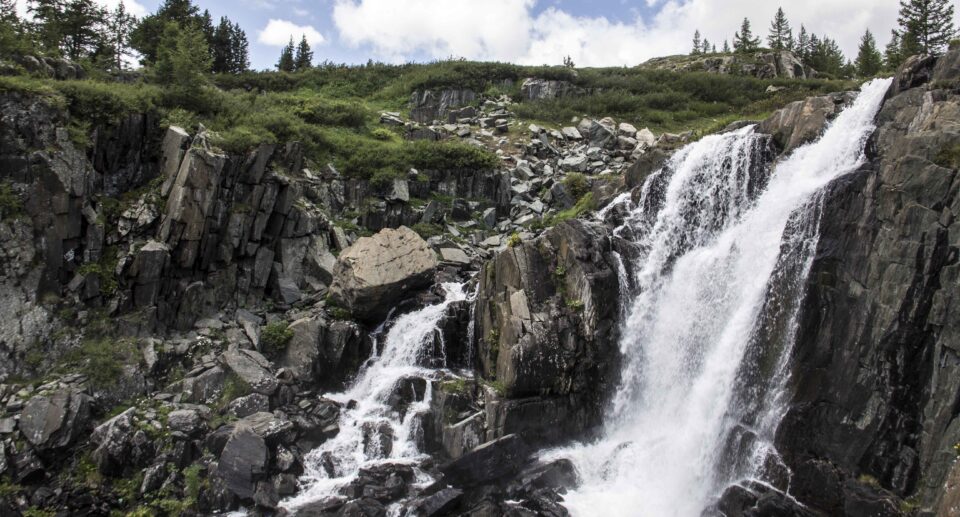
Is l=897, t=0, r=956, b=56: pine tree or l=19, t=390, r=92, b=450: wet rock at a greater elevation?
l=897, t=0, r=956, b=56: pine tree

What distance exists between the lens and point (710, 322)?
71.3ft

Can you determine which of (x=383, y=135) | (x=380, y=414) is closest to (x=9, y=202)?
(x=380, y=414)

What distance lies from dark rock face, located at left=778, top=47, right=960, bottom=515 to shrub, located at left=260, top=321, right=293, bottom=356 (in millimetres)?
20788

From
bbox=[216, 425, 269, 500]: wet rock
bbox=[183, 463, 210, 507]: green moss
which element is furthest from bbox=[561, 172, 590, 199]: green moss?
bbox=[183, 463, 210, 507]: green moss

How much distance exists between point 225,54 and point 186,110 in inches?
1605

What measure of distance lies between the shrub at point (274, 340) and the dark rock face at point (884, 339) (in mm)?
20788

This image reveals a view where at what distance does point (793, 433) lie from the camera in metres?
18.0

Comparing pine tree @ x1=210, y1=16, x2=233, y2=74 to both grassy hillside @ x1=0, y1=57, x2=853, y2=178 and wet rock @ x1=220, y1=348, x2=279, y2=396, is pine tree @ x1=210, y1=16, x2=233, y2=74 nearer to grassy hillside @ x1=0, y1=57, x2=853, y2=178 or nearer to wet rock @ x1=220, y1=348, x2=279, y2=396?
grassy hillside @ x1=0, y1=57, x2=853, y2=178

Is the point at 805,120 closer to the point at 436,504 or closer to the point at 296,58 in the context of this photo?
the point at 436,504

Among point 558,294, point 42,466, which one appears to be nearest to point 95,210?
point 42,466

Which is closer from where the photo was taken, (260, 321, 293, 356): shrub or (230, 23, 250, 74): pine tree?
(260, 321, 293, 356): shrub

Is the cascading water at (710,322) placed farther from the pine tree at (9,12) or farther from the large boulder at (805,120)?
the pine tree at (9,12)

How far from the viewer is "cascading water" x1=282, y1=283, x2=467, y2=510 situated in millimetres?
20969

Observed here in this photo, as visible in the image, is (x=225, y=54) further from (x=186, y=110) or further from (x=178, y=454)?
(x=178, y=454)
